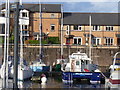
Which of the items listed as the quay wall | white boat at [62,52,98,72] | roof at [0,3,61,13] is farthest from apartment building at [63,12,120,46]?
white boat at [62,52,98,72]

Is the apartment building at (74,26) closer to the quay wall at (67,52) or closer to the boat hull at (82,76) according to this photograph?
the quay wall at (67,52)

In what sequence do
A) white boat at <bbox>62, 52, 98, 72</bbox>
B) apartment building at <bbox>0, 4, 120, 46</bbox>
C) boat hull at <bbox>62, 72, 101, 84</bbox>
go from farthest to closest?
1. apartment building at <bbox>0, 4, 120, 46</bbox>
2. white boat at <bbox>62, 52, 98, 72</bbox>
3. boat hull at <bbox>62, 72, 101, 84</bbox>

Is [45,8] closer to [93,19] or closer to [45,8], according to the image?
[45,8]

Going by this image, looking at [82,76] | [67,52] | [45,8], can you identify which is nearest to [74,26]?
[45,8]

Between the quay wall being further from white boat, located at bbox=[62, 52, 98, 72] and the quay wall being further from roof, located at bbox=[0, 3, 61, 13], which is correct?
white boat, located at bbox=[62, 52, 98, 72]

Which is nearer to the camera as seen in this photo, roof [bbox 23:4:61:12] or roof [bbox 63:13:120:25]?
roof [bbox 63:13:120:25]

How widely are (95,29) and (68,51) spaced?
8.00 metres

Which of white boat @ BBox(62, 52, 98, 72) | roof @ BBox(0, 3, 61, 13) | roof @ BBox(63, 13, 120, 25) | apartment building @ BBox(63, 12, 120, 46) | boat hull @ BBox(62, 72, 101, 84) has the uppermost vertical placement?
roof @ BBox(0, 3, 61, 13)

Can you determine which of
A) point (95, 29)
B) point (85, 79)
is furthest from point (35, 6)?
point (85, 79)

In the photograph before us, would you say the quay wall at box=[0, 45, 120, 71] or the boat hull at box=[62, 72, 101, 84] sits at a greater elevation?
the quay wall at box=[0, 45, 120, 71]

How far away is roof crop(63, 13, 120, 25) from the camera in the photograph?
3047 centimetres

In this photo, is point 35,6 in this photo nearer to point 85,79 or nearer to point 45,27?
point 45,27

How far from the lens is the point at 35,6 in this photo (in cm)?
3192

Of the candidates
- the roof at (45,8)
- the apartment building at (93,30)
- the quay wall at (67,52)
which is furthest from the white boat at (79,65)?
the roof at (45,8)
